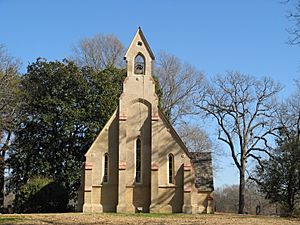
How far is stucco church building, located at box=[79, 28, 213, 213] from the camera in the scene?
41.6 metres

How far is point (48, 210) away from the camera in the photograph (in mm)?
44312

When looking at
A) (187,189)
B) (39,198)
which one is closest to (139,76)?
(187,189)

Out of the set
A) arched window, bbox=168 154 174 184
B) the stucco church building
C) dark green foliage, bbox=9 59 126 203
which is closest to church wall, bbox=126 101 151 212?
the stucco church building

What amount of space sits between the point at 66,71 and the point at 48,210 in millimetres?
15930

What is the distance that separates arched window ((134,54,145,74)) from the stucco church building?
596 millimetres

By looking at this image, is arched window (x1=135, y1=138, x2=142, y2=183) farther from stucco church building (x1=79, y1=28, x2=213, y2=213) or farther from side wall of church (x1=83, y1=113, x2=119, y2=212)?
side wall of church (x1=83, y1=113, x2=119, y2=212)

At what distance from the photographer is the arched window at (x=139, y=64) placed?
44.7 metres

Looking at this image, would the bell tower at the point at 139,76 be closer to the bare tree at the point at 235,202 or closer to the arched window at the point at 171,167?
the arched window at the point at 171,167

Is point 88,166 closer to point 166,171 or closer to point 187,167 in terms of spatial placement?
point 166,171

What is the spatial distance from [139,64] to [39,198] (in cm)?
1552

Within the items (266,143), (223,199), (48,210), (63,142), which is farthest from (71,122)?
(223,199)

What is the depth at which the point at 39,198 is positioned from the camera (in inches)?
1738

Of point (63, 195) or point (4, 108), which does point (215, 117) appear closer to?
point (63, 195)

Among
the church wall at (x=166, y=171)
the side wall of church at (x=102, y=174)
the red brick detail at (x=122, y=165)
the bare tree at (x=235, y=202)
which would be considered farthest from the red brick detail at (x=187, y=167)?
the bare tree at (x=235, y=202)
